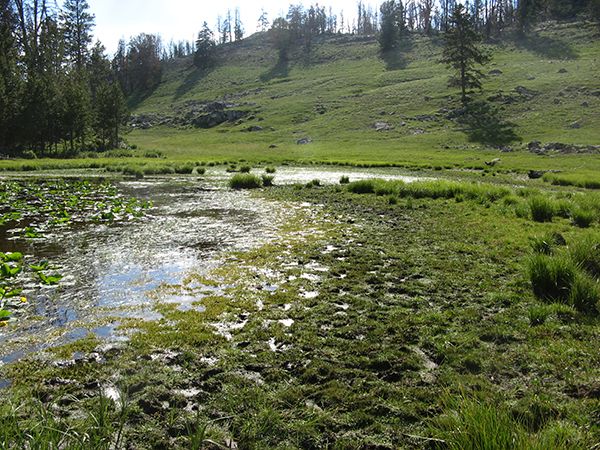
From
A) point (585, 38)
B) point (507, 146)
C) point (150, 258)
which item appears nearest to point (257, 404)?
point (150, 258)

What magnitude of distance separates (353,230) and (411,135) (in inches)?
2152

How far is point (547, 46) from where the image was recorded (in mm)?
101562

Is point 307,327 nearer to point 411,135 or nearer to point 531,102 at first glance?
point 411,135

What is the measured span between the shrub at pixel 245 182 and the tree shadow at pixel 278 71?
106 meters

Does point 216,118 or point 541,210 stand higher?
point 216,118

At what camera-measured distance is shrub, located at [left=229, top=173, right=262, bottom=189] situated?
27.4m

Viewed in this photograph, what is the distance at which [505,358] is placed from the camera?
5672 mm

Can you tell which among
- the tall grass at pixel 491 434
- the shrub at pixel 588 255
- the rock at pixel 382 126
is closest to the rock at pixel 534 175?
the shrub at pixel 588 255

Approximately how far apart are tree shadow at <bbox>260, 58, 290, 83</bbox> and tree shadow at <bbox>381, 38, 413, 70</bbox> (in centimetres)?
2968

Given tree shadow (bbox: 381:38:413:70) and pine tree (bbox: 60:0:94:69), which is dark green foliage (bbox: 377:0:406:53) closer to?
tree shadow (bbox: 381:38:413:70)

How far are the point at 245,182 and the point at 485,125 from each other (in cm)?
5035

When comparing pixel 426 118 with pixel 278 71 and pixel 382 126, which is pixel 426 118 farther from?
pixel 278 71

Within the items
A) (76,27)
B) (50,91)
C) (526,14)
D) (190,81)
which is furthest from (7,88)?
(526,14)

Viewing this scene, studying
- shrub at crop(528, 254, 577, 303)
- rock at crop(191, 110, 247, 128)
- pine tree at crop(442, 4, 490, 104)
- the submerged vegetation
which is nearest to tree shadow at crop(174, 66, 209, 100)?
rock at crop(191, 110, 247, 128)
